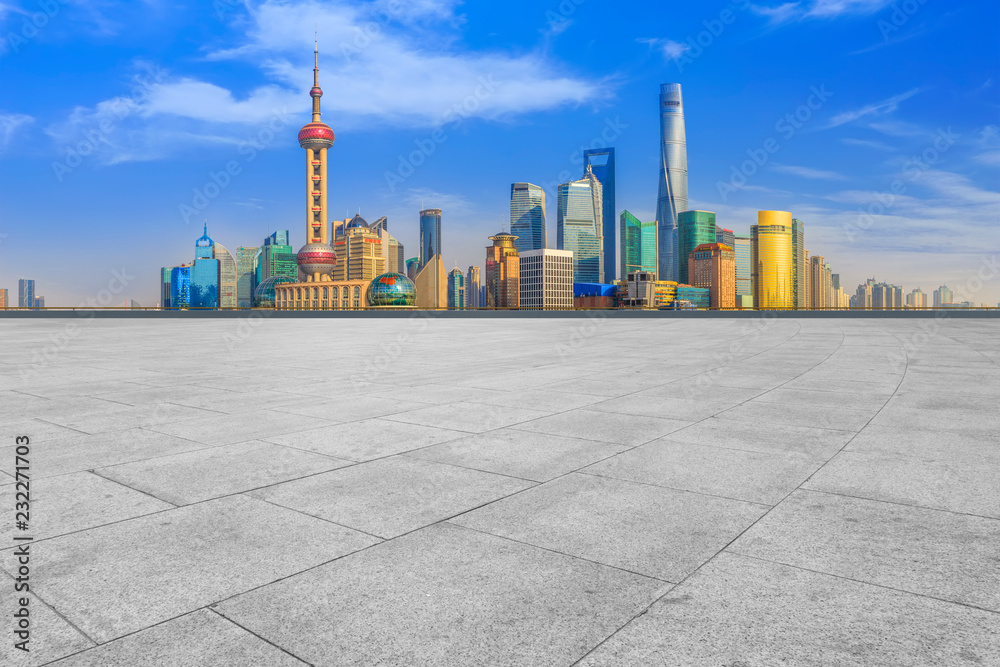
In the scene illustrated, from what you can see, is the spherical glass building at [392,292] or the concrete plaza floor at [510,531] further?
the spherical glass building at [392,292]

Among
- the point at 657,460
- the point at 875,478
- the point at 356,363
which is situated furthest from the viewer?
the point at 356,363

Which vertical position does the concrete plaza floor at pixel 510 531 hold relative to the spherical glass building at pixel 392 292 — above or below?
below

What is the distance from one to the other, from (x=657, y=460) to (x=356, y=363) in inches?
404

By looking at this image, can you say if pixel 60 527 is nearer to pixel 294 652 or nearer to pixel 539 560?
pixel 294 652

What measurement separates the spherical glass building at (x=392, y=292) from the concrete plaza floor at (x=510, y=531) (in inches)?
6621

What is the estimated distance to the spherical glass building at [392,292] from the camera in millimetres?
175125

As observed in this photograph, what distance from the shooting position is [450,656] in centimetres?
261

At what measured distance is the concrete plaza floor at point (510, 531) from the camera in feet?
9.01

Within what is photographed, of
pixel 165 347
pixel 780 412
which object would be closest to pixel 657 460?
pixel 780 412

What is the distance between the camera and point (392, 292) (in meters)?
175

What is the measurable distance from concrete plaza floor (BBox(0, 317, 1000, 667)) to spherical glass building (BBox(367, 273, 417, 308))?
552ft

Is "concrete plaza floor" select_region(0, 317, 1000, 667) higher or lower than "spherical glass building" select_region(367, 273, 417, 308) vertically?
lower

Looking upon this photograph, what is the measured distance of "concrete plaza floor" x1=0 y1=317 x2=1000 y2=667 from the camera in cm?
275

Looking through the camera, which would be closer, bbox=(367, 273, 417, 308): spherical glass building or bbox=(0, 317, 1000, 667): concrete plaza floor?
bbox=(0, 317, 1000, 667): concrete plaza floor
